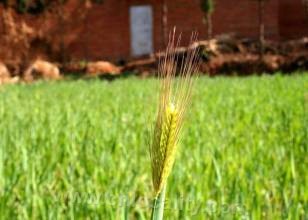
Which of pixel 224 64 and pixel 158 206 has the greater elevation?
pixel 158 206

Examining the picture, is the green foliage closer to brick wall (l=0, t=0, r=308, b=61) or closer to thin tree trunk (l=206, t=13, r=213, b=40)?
thin tree trunk (l=206, t=13, r=213, b=40)

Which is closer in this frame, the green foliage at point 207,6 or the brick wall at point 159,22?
the green foliage at point 207,6

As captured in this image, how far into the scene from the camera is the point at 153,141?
97 cm

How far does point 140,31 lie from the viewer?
25.6 meters

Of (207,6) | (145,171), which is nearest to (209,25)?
(207,6)

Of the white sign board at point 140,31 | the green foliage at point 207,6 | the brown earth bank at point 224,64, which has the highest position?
the green foliage at point 207,6

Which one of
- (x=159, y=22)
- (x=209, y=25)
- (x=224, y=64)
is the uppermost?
(x=159, y=22)

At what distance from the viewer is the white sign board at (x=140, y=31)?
25672mm

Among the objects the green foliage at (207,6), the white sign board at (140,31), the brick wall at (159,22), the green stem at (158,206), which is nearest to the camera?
the green stem at (158,206)

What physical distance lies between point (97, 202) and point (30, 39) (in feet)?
84.0

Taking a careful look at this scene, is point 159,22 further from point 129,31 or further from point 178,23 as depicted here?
point 129,31

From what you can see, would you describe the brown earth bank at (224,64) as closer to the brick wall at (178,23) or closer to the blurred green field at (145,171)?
the brick wall at (178,23)

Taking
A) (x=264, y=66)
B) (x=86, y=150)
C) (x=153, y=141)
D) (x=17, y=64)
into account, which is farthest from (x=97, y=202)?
(x=17, y=64)

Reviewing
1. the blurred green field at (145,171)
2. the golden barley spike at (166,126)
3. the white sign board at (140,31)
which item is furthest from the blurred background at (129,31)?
the golden barley spike at (166,126)
